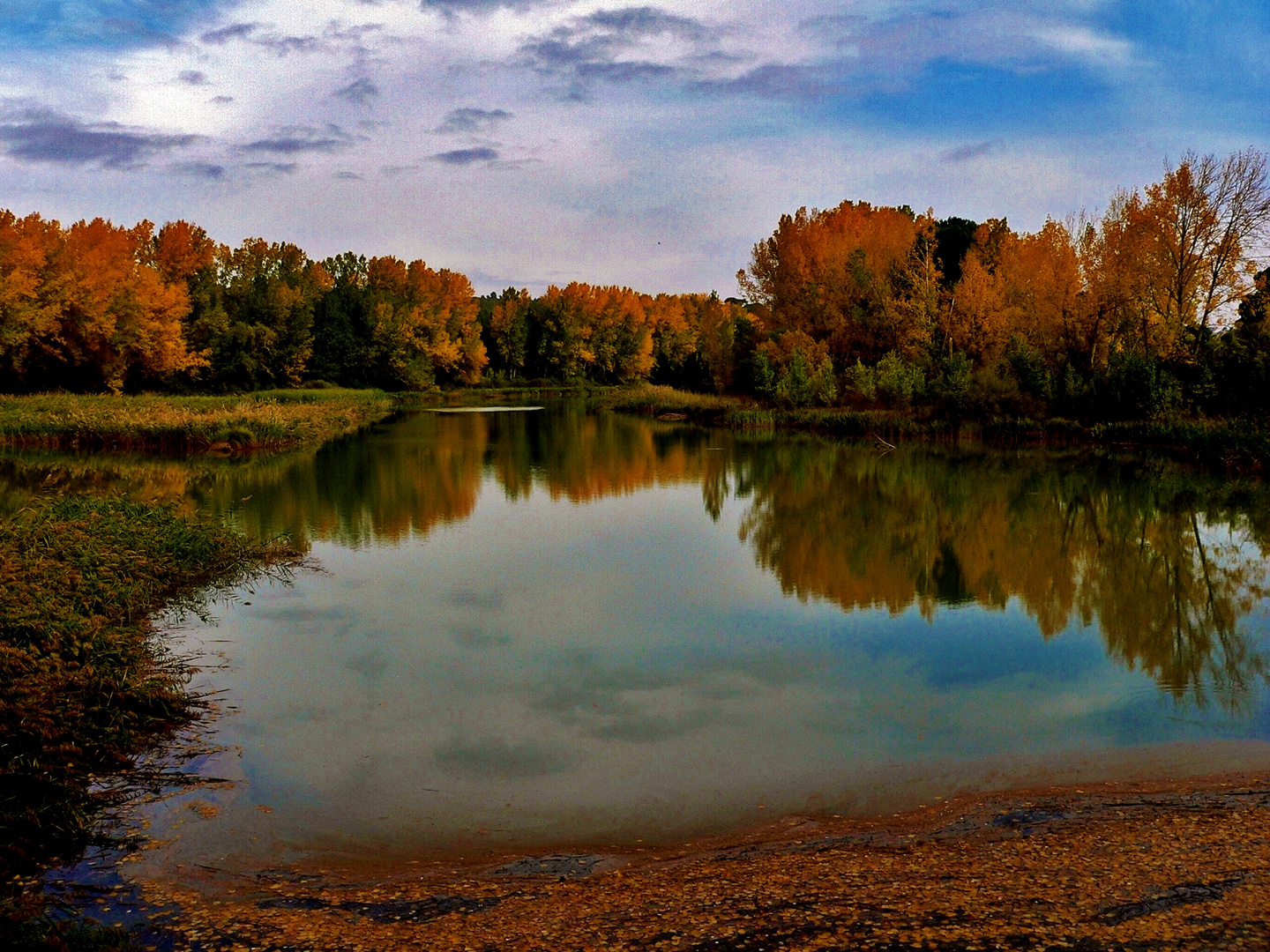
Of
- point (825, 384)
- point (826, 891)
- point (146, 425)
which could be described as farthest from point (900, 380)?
point (826, 891)

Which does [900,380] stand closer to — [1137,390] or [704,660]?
[1137,390]

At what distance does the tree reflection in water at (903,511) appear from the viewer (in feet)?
38.4

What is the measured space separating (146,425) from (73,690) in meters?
25.0

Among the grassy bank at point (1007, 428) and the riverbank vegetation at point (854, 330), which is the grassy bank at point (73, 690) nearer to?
the riverbank vegetation at point (854, 330)

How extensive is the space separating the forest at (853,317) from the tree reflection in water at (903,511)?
472 cm

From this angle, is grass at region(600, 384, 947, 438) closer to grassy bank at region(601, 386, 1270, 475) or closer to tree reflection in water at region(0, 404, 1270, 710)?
grassy bank at region(601, 386, 1270, 475)

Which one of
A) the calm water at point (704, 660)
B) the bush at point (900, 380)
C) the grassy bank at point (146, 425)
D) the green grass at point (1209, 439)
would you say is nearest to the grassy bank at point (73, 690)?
the calm water at point (704, 660)

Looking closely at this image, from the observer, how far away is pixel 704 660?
967 cm

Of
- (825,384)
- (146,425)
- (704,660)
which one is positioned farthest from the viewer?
(825,384)

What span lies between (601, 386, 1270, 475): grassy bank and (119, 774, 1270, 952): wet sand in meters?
22.0

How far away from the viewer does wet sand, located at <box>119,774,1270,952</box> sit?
4.32 metres

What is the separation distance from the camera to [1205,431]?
26.1 metres

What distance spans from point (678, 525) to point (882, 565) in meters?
4.96

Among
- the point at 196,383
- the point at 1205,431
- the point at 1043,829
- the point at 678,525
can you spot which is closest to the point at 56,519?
the point at 678,525
